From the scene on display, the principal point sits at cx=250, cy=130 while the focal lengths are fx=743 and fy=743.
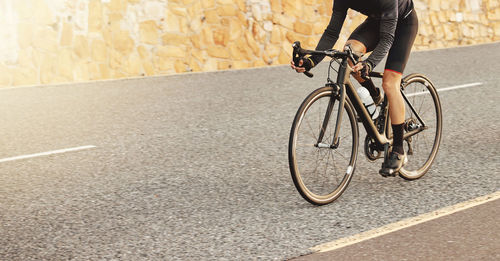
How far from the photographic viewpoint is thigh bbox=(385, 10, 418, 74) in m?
5.23

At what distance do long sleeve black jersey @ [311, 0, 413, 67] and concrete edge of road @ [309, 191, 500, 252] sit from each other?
1.05m

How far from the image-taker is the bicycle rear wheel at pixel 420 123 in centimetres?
564

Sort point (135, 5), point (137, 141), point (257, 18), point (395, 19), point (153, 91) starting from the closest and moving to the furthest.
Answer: point (395, 19)
point (137, 141)
point (153, 91)
point (135, 5)
point (257, 18)

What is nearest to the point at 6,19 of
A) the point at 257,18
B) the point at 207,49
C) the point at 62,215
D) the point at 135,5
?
the point at 135,5

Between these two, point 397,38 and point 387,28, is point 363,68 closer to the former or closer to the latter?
point 387,28

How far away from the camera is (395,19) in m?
5.04

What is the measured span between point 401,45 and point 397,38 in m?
0.06

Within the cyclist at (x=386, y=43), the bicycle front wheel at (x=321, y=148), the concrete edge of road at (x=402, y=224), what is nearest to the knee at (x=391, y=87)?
the cyclist at (x=386, y=43)

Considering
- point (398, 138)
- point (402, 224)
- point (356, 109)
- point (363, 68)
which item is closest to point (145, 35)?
point (398, 138)

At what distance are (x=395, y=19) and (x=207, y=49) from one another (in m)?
8.72

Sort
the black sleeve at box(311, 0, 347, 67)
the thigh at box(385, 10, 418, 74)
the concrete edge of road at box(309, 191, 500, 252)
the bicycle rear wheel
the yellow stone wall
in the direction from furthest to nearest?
the yellow stone wall < the bicycle rear wheel < the thigh at box(385, 10, 418, 74) < the black sleeve at box(311, 0, 347, 67) < the concrete edge of road at box(309, 191, 500, 252)

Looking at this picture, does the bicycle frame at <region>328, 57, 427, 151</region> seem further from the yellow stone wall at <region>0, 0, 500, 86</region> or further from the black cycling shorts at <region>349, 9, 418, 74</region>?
the yellow stone wall at <region>0, 0, 500, 86</region>

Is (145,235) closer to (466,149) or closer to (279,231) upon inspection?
(279,231)

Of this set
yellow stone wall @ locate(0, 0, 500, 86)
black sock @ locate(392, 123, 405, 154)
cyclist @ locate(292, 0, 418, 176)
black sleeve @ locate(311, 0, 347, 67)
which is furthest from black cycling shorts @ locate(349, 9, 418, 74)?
yellow stone wall @ locate(0, 0, 500, 86)
